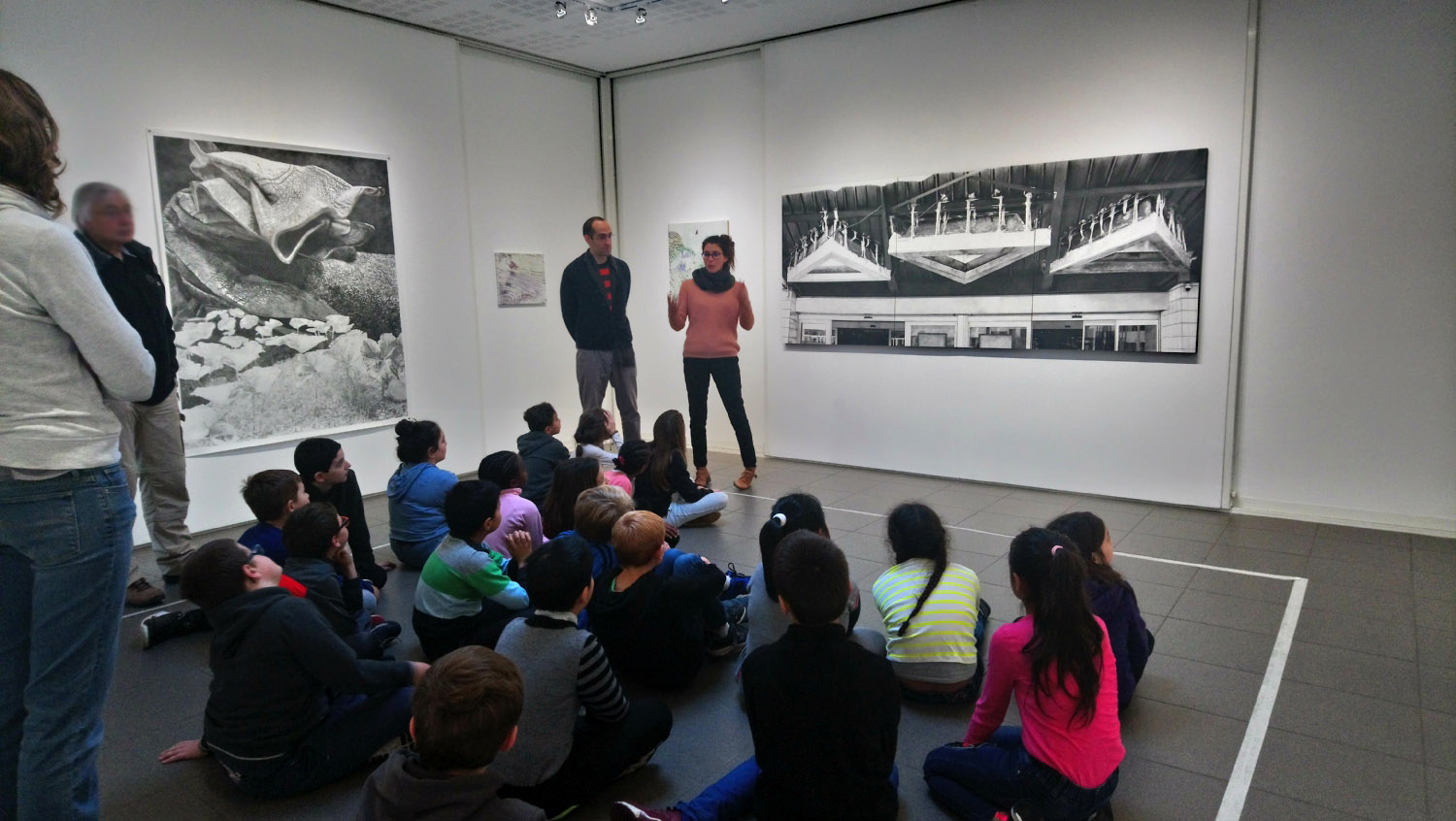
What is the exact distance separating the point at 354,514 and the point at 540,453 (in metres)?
0.98

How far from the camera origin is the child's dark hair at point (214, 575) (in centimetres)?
221

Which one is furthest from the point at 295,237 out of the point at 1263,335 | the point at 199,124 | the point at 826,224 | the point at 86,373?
the point at 1263,335

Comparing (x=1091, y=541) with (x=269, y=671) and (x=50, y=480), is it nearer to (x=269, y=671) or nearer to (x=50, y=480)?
(x=269, y=671)

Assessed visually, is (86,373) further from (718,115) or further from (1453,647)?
(718,115)

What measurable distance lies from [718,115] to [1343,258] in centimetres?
472

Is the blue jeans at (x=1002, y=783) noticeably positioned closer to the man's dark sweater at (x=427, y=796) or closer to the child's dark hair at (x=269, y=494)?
the man's dark sweater at (x=427, y=796)

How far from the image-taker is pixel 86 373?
67.2 inches

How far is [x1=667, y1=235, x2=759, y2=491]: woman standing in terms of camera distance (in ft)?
20.5

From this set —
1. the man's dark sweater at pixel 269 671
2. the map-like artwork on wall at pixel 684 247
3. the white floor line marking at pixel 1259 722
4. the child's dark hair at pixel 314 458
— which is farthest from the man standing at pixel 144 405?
the map-like artwork on wall at pixel 684 247

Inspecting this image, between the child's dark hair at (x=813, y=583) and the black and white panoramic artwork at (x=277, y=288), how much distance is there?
15.2 feet

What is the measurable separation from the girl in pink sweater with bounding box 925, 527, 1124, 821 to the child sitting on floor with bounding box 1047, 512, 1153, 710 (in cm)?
39

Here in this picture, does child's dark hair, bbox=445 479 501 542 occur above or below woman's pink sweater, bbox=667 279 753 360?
below

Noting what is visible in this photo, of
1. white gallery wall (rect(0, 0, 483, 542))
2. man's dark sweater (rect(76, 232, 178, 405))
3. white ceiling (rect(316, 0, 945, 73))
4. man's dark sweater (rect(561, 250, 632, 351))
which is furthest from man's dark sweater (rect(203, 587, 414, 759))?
white ceiling (rect(316, 0, 945, 73))

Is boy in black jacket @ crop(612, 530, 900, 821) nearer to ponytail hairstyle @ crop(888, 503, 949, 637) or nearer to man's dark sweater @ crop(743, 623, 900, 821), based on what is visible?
man's dark sweater @ crop(743, 623, 900, 821)
